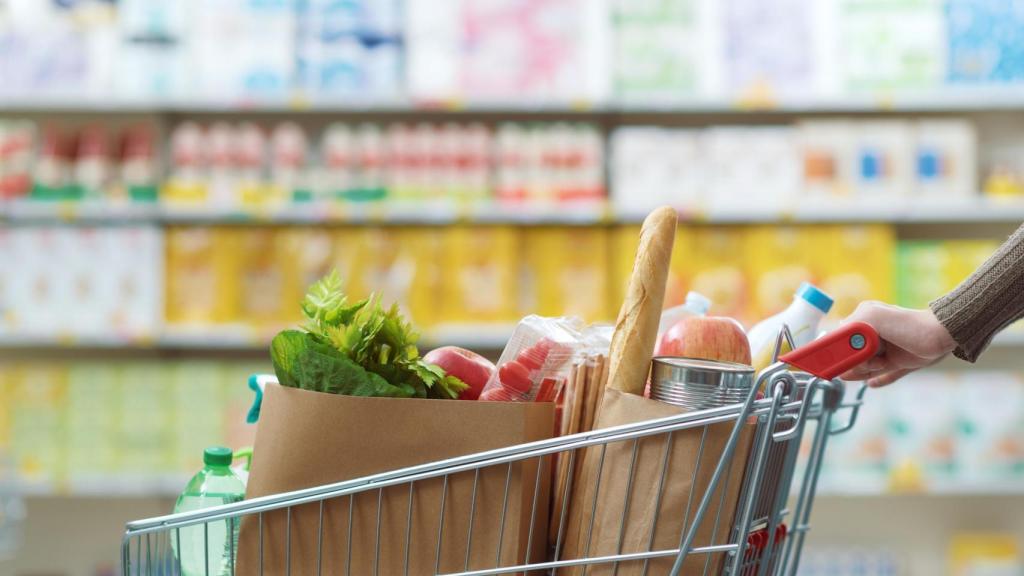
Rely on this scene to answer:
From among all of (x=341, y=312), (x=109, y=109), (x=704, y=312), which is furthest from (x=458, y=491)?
(x=109, y=109)

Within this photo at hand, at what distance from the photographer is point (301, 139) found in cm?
315

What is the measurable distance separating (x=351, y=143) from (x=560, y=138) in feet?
2.10

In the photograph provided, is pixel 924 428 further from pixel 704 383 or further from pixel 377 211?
pixel 704 383

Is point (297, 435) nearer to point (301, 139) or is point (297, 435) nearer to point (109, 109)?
point (301, 139)

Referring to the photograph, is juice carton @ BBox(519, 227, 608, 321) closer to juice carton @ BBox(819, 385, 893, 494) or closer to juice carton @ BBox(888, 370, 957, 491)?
juice carton @ BBox(819, 385, 893, 494)

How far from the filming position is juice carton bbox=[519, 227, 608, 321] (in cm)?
309

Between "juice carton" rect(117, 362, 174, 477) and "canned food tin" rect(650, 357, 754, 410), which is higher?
"canned food tin" rect(650, 357, 754, 410)

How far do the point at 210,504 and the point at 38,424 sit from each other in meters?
2.28

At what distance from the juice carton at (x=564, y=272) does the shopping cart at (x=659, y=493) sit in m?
2.02

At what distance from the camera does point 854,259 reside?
3.05 metres

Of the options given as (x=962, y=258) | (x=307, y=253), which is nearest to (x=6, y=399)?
(x=307, y=253)

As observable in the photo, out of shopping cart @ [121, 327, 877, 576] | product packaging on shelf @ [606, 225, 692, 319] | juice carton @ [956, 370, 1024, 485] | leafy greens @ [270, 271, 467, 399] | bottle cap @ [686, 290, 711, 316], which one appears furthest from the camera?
juice carton @ [956, 370, 1024, 485]

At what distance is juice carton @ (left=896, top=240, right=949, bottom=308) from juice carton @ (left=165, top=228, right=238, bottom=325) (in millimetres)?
2060

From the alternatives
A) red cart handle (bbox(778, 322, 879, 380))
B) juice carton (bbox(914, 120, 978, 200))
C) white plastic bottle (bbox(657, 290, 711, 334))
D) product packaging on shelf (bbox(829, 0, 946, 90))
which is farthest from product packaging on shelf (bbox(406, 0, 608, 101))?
red cart handle (bbox(778, 322, 879, 380))
